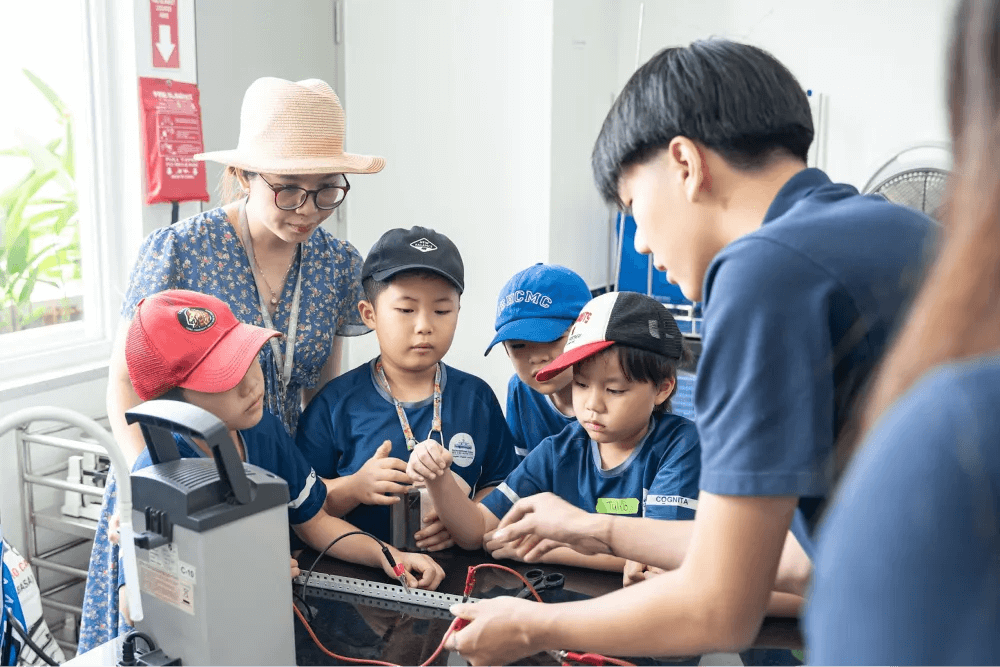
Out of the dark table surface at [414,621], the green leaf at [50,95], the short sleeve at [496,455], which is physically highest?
the green leaf at [50,95]

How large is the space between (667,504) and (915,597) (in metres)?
1.15

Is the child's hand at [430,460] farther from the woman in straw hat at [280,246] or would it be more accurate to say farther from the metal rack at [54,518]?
the metal rack at [54,518]

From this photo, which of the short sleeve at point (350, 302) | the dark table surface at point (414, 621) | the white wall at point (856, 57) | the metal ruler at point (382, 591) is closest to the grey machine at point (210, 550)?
the dark table surface at point (414, 621)

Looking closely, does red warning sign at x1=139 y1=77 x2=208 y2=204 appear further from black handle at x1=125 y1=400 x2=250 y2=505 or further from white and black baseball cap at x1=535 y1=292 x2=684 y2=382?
black handle at x1=125 y1=400 x2=250 y2=505

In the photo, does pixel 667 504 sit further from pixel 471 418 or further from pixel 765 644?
pixel 471 418

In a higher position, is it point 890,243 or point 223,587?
point 890,243

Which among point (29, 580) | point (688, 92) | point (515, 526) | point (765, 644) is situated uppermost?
point (688, 92)

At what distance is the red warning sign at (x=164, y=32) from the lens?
2719 mm

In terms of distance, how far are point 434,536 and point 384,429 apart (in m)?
0.30

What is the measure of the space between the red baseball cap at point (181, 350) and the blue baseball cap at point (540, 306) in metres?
0.63

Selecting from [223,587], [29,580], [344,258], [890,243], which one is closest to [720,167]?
[890,243]

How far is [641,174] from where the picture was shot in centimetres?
107

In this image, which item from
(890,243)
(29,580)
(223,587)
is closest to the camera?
(890,243)

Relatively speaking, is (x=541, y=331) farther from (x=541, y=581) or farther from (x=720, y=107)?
(x=720, y=107)
